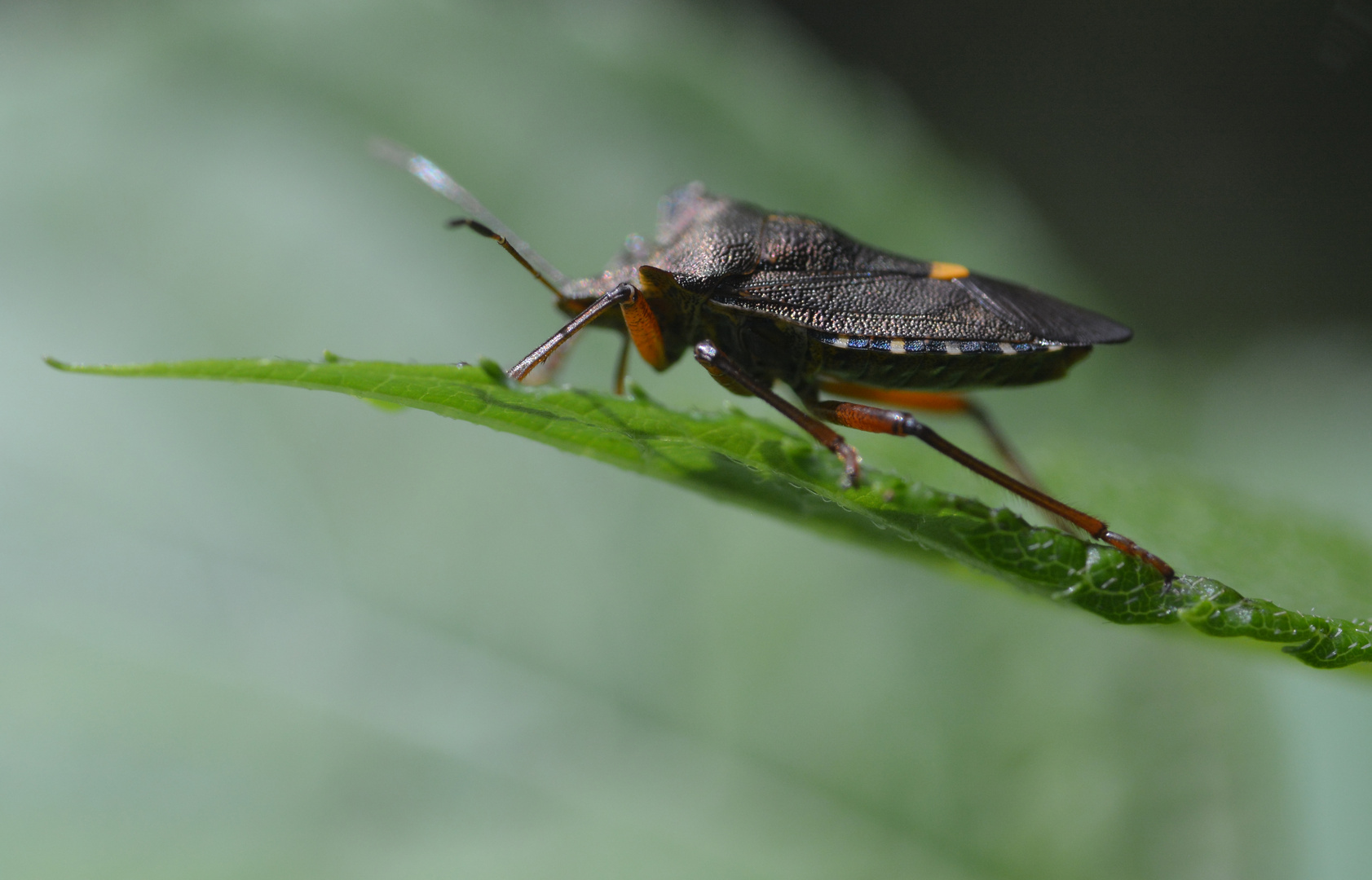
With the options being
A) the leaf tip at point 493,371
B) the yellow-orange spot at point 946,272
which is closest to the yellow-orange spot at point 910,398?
the yellow-orange spot at point 946,272

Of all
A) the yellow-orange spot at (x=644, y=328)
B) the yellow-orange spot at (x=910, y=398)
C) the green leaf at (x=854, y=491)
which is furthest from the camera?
the yellow-orange spot at (x=910, y=398)

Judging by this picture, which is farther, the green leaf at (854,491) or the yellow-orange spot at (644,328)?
the yellow-orange spot at (644,328)

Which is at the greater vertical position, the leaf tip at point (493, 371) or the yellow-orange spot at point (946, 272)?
the yellow-orange spot at point (946, 272)

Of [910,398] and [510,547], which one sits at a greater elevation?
[910,398]

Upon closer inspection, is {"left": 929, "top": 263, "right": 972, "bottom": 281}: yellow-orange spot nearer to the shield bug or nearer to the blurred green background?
the shield bug

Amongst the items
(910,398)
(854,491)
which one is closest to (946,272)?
(910,398)

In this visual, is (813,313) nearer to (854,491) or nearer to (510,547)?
(854,491)

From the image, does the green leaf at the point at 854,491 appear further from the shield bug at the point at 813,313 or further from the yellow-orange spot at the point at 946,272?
the yellow-orange spot at the point at 946,272
